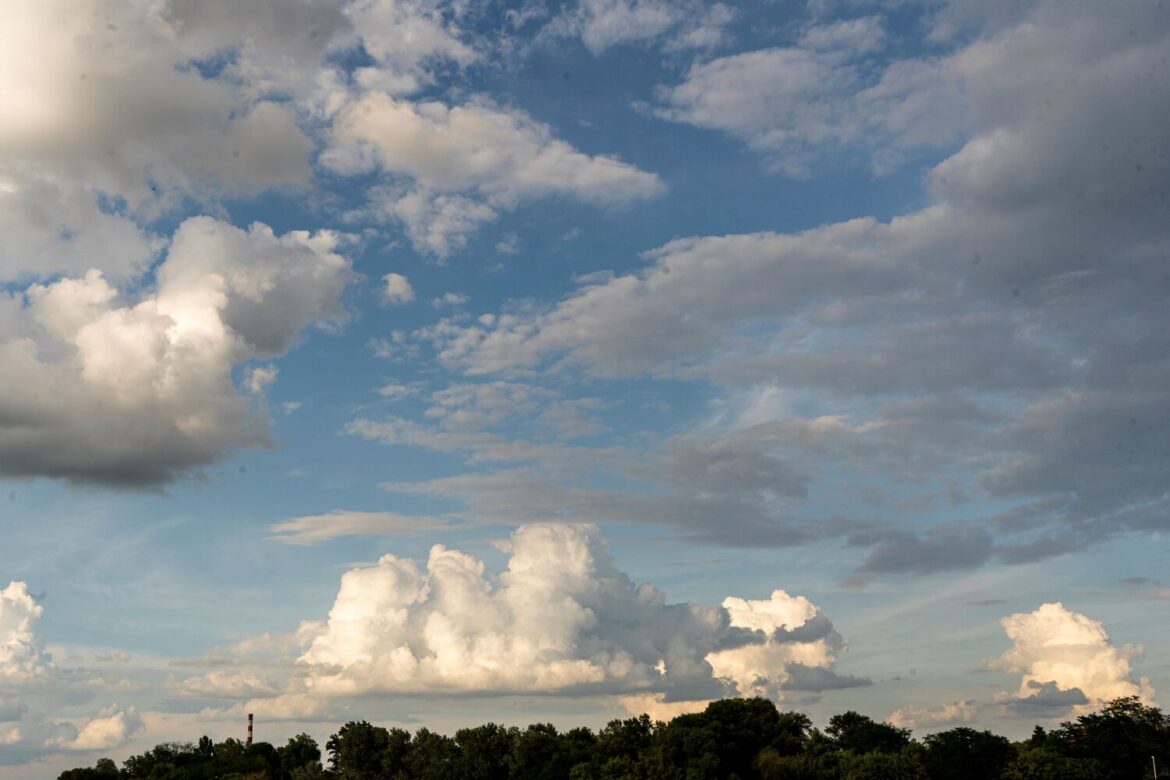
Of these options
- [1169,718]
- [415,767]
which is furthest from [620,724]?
[1169,718]

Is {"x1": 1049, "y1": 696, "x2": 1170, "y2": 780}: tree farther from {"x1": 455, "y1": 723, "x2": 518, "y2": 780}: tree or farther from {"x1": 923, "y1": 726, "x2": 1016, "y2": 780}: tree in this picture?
{"x1": 455, "y1": 723, "x2": 518, "y2": 780}: tree

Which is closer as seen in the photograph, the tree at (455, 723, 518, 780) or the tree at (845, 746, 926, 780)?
the tree at (845, 746, 926, 780)

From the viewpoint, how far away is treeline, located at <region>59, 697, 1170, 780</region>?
158375mm

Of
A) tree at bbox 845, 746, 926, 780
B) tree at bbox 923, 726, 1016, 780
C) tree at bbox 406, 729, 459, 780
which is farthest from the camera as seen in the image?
tree at bbox 406, 729, 459, 780

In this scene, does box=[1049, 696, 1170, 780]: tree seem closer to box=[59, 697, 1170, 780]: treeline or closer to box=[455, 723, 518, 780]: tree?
box=[59, 697, 1170, 780]: treeline

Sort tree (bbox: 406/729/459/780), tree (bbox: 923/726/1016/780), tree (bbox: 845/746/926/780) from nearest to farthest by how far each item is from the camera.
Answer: tree (bbox: 845/746/926/780) → tree (bbox: 923/726/1016/780) → tree (bbox: 406/729/459/780)

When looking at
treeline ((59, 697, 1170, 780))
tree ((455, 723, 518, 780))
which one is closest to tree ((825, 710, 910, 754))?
treeline ((59, 697, 1170, 780))

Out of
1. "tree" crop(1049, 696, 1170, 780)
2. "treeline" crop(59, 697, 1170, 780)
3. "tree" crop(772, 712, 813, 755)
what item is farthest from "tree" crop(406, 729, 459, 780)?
"tree" crop(1049, 696, 1170, 780)

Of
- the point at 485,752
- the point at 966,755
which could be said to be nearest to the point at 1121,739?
the point at 966,755

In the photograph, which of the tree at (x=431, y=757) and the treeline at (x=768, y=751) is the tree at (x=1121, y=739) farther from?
the tree at (x=431, y=757)

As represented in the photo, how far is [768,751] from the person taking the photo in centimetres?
17062

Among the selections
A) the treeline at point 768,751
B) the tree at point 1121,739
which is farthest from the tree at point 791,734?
the tree at point 1121,739

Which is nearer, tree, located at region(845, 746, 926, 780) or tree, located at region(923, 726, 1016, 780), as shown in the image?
tree, located at region(845, 746, 926, 780)

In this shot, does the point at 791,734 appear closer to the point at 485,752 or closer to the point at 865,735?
the point at 865,735
